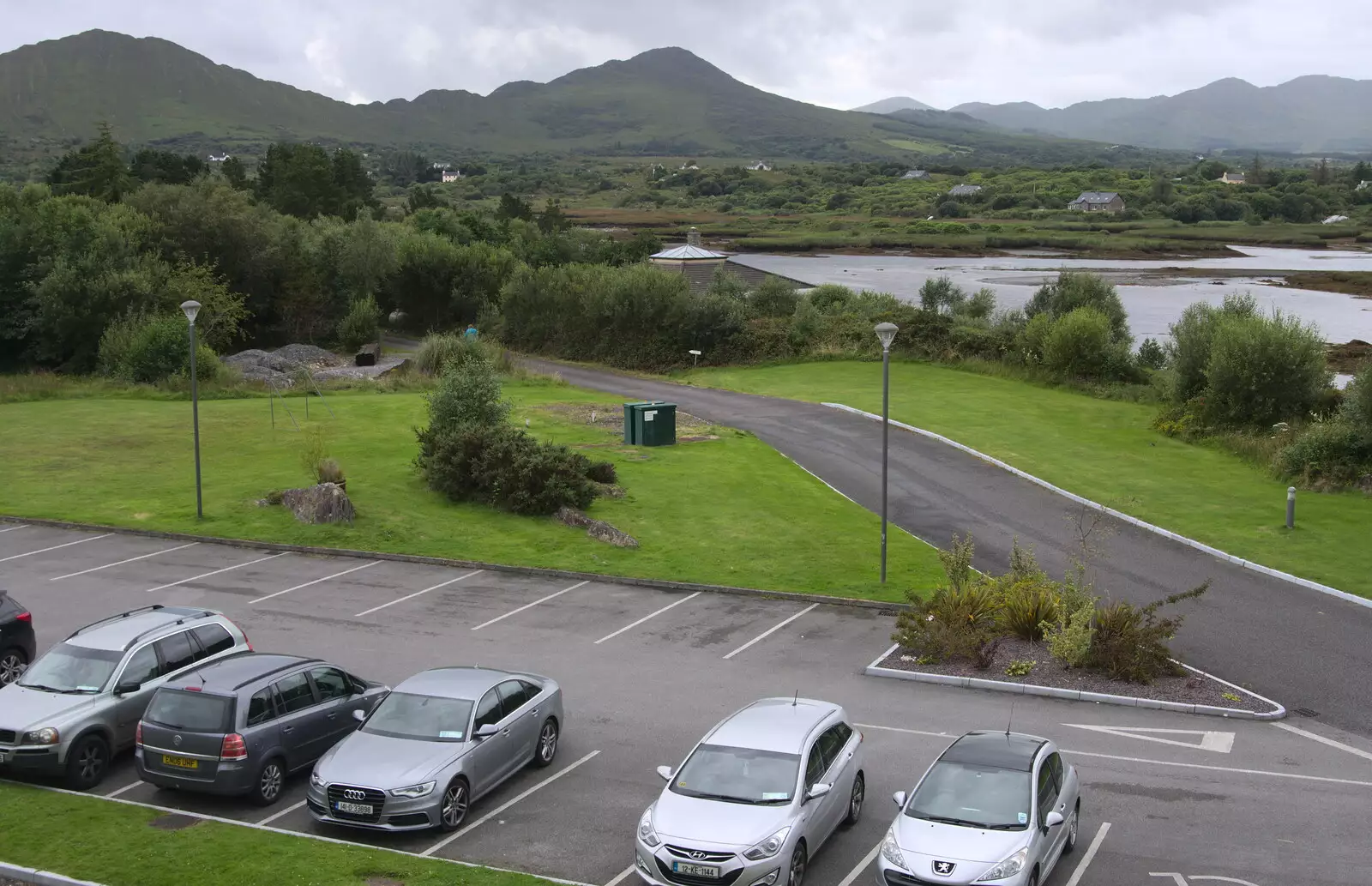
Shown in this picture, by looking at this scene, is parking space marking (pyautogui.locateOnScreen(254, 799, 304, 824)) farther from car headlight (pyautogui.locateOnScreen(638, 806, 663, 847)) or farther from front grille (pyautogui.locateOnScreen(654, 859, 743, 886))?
front grille (pyautogui.locateOnScreen(654, 859, 743, 886))

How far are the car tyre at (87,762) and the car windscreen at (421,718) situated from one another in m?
3.18

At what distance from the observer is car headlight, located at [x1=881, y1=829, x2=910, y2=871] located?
34.1ft

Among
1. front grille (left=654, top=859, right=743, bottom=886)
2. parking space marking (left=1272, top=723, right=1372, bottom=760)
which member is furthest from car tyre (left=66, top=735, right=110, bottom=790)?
parking space marking (left=1272, top=723, right=1372, bottom=760)

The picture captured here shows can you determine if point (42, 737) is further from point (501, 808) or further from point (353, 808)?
point (501, 808)

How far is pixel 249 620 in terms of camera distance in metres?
20.2

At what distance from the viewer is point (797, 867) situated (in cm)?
1089

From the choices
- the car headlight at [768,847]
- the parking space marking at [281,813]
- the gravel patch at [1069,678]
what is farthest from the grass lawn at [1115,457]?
the parking space marking at [281,813]

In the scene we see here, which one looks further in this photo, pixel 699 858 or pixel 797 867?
pixel 797 867

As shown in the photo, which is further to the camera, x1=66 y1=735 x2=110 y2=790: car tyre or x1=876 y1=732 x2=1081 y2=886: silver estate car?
x1=66 y1=735 x2=110 y2=790: car tyre

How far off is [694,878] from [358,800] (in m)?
3.71

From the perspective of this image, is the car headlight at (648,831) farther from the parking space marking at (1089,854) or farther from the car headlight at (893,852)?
the parking space marking at (1089,854)

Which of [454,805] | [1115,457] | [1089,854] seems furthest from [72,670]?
[1115,457]

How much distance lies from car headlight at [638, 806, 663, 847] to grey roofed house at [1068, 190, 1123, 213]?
17307 cm

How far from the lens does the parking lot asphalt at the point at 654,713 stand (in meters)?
11.9
